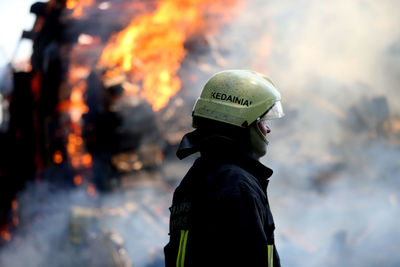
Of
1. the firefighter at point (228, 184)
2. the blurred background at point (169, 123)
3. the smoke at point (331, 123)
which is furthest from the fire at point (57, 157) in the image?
the firefighter at point (228, 184)

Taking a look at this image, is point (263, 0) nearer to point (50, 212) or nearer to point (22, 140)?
point (50, 212)

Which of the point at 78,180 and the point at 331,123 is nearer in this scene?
the point at 331,123

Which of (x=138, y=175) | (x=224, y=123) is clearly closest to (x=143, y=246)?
(x=138, y=175)

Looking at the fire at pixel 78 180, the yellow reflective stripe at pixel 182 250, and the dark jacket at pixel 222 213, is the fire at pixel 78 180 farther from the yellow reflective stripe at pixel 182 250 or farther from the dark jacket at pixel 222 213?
the yellow reflective stripe at pixel 182 250

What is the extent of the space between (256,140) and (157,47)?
11.6 meters

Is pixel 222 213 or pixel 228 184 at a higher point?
pixel 228 184

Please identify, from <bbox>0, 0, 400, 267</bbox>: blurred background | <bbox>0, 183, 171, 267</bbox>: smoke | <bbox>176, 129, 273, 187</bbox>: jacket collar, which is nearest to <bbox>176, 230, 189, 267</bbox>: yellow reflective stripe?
<bbox>176, 129, 273, 187</bbox>: jacket collar

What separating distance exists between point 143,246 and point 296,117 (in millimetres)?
4381

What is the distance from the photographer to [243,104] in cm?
203

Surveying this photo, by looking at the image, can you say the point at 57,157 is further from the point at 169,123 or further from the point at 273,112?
the point at 273,112

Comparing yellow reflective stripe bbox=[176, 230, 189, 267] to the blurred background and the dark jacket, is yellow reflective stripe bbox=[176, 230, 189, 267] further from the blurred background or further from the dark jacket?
the blurred background

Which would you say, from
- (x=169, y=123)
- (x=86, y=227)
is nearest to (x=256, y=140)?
(x=86, y=227)

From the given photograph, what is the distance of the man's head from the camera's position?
202 centimetres

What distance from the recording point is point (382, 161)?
9219 millimetres
